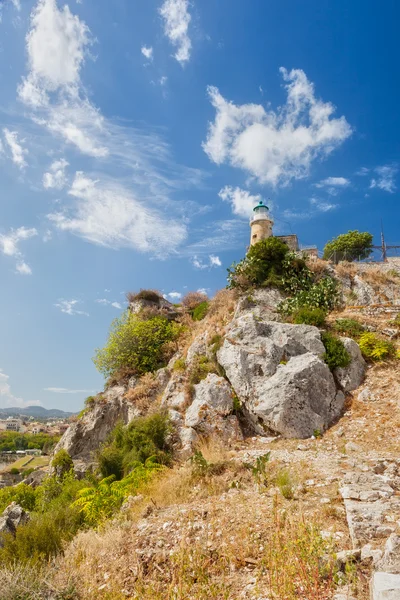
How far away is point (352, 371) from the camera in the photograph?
12820mm

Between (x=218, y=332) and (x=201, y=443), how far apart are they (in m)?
6.45

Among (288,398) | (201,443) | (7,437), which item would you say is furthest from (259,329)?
(7,437)

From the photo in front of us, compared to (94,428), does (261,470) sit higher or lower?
higher

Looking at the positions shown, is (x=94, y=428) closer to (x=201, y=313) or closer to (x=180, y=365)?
(x=180, y=365)

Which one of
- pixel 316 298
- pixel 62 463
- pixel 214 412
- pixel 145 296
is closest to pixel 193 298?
pixel 145 296

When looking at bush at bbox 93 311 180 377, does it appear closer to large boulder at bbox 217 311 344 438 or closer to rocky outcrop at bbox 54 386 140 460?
rocky outcrop at bbox 54 386 140 460

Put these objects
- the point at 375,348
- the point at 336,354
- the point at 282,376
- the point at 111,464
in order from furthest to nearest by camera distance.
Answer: the point at 375,348
the point at 336,354
the point at 282,376
the point at 111,464

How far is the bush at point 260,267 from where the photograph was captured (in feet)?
66.7

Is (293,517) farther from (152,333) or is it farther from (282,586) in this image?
(152,333)

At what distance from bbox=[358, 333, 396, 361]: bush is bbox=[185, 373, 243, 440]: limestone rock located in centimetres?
583

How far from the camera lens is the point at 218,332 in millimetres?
16516

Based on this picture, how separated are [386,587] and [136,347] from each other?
19534 mm

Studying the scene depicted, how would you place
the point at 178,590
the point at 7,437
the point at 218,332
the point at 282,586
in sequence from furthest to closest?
the point at 7,437 → the point at 218,332 → the point at 178,590 → the point at 282,586

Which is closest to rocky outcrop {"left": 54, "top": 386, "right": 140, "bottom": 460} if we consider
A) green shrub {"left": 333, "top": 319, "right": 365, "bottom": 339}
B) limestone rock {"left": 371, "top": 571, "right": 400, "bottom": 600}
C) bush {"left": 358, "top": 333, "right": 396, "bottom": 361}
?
green shrub {"left": 333, "top": 319, "right": 365, "bottom": 339}
